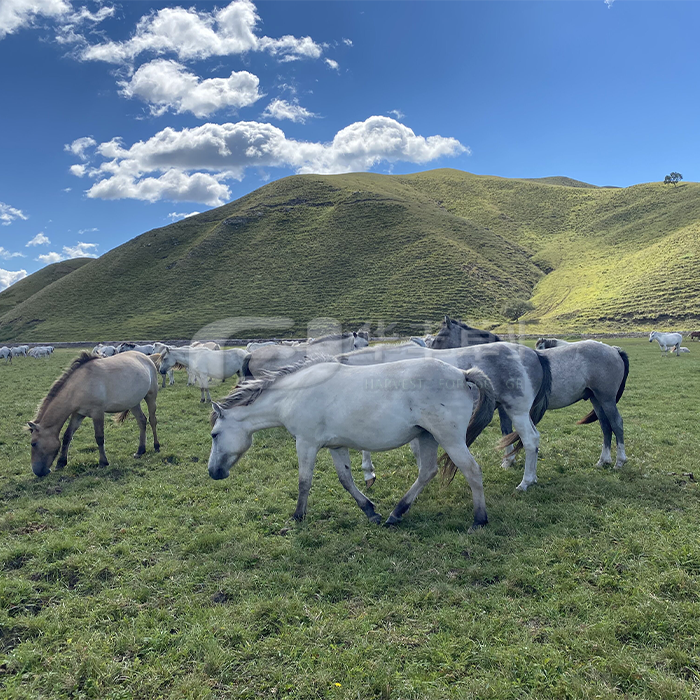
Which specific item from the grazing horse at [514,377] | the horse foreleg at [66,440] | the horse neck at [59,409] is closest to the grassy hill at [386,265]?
the grazing horse at [514,377]

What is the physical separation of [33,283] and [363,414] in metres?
192

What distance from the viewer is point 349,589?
459cm

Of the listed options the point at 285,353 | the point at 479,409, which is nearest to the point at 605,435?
the point at 479,409

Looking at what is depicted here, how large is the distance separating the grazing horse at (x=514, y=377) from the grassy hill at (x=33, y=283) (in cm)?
16183

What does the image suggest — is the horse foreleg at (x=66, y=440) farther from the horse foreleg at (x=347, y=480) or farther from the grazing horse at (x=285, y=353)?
the horse foreleg at (x=347, y=480)

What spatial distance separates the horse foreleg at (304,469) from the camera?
20.3 feet

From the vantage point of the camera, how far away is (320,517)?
649cm

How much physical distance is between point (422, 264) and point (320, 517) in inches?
3304

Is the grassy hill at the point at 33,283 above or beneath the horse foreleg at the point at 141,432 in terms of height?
above

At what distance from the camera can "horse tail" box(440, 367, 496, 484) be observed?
19.6ft

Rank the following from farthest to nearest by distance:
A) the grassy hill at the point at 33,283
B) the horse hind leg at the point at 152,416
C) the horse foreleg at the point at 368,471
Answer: the grassy hill at the point at 33,283
the horse hind leg at the point at 152,416
the horse foreleg at the point at 368,471

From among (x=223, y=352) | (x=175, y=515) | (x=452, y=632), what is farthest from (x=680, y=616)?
(x=223, y=352)

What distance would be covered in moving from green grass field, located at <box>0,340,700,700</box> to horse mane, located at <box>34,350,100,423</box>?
1.39 meters

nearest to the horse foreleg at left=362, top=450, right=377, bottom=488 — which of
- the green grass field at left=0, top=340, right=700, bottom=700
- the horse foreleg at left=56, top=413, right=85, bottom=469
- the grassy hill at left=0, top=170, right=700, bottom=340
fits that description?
the green grass field at left=0, top=340, right=700, bottom=700
